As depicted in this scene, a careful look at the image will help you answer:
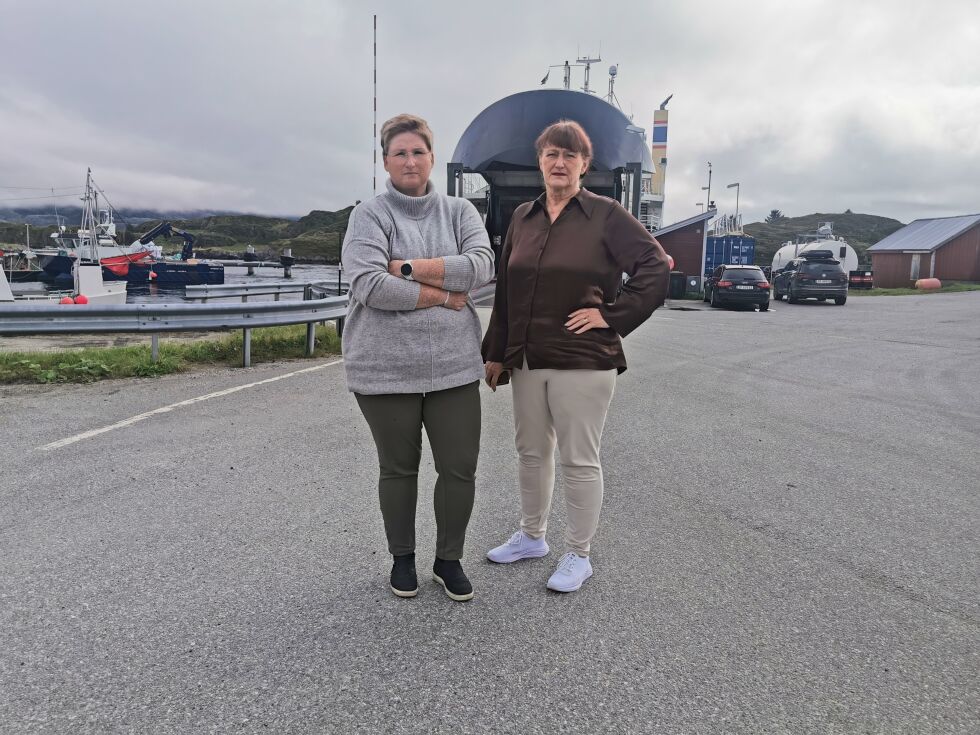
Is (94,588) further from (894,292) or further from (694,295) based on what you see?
(894,292)

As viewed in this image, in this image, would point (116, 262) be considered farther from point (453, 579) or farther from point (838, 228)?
point (838, 228)

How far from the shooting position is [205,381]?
6637 mm

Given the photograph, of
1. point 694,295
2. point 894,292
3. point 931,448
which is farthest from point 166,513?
point 894,292

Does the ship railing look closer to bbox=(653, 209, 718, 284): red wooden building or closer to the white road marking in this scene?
the white road marking

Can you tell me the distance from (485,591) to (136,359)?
6152 mm

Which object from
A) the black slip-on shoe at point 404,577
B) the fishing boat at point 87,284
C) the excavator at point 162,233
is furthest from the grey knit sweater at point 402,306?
the excavator at point 162,233

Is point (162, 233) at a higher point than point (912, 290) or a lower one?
higher

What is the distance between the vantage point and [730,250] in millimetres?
32000

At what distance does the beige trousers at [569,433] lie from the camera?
8.52ft

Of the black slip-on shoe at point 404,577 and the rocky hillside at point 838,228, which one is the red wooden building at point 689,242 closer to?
the black slip-on shoe at point 404,577

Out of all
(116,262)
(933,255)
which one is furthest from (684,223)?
(116,262)

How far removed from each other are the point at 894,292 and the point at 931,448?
104 feet

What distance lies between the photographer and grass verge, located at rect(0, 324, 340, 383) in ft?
21.5

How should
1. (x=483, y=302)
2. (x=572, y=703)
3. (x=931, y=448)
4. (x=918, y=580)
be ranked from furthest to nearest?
(x=483, y=302), (x=931, y=448), (x=918, y=580), (x=572, y=703)
